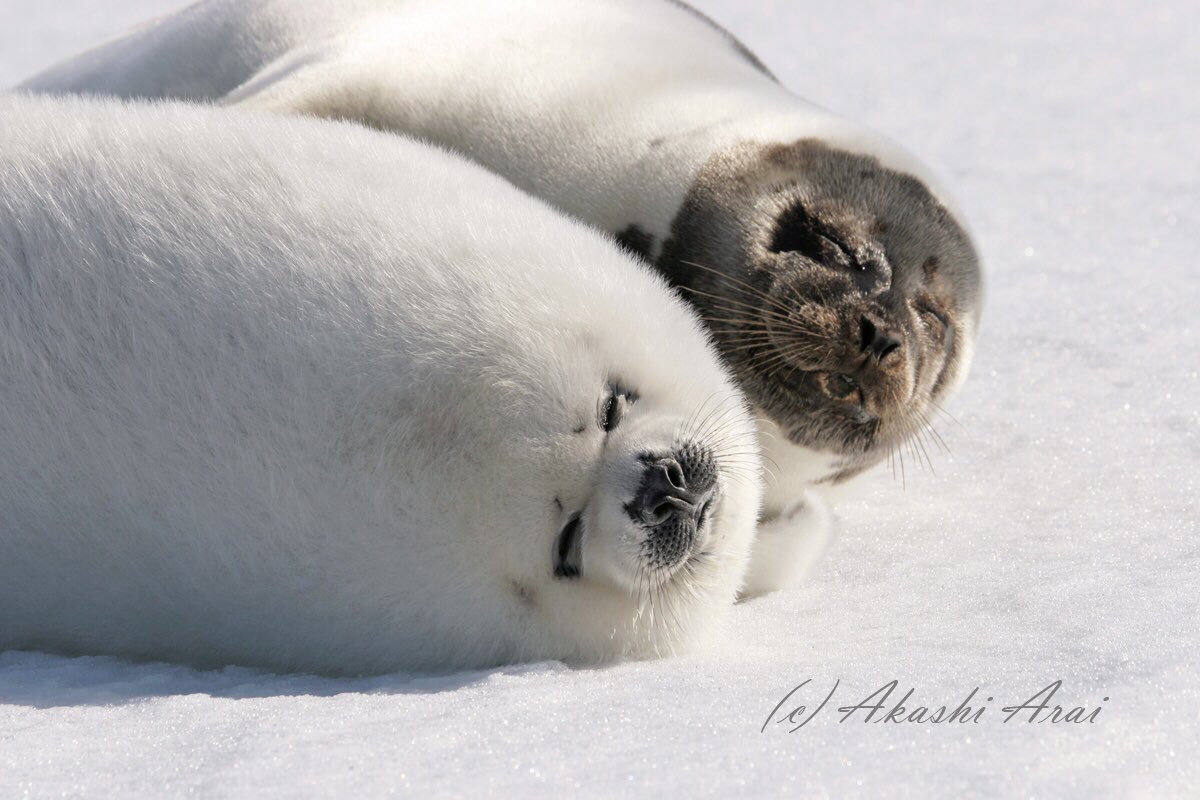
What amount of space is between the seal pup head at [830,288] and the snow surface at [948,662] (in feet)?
1.05

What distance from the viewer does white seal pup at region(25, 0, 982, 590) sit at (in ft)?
11.0

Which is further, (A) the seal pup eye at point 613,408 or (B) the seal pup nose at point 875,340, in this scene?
(B) the seal pup nose at point 875,340

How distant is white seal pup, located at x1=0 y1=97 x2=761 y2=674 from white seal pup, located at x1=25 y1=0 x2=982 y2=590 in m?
0.70

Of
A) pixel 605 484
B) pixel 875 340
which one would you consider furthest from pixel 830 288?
pixel 605 484

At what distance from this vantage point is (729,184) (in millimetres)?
3537

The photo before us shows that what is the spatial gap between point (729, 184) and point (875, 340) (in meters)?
0.52

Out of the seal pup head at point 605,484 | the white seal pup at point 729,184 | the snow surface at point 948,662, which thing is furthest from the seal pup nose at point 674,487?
the white seal pup at point 729,184

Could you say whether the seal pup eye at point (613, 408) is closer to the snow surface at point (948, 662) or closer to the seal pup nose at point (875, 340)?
the snow surface at point (948, 662)

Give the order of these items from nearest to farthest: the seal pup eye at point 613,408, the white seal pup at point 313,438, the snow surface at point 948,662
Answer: the snow surface at point 948,662 < the white seal pup at point 313,438 < the seal pup eye at point 613,408

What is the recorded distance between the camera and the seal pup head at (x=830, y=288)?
10.9ft

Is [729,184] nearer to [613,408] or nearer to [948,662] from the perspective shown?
[613,408]

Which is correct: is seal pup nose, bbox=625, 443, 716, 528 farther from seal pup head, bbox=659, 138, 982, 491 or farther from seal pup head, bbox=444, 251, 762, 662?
seal pup head, bbox=659, 138, 982, 491

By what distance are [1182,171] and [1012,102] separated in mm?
1179

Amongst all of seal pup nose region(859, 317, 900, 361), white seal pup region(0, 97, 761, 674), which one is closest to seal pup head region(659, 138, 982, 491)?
seal pup nose region(859, 317, 900, 361)
